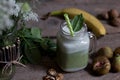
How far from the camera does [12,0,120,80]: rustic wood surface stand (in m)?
0.83

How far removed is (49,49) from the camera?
2.87 feet

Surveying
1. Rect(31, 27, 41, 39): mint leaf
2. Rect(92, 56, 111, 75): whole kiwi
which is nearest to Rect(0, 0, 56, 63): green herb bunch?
Rect(31, 27, 41, 39): mint leaf

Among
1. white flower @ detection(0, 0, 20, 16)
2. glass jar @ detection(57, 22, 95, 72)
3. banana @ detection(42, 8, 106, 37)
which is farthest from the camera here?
banana @ detection(42, 8, 106, 37)

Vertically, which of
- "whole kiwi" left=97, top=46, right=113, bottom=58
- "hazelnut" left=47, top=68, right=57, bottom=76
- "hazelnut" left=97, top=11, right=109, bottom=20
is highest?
"hazelnut" left=97, top=11, right=109, bottom=20

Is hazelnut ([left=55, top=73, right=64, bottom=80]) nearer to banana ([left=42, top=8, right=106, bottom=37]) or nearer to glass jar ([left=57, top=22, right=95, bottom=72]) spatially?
glass jar ([left=57, top=22, right=95, bottom=72])

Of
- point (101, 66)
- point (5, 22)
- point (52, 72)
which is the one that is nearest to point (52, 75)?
point (52, 72)

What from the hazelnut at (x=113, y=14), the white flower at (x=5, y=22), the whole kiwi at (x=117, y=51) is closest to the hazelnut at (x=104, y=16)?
the hazelnut at (x=113, y=14)

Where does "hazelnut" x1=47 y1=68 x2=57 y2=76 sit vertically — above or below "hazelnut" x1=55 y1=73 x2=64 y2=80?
above

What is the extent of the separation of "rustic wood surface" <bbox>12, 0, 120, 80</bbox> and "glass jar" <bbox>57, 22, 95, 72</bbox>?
0.02m

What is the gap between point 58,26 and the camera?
3.19 ft

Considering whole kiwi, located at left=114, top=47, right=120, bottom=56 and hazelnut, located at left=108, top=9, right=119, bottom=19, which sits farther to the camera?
hazelnut, located at left=108, top=9, right=119, bottom=19

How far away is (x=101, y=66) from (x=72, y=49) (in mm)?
87

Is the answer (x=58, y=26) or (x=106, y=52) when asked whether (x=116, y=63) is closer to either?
(x=106, y=52)

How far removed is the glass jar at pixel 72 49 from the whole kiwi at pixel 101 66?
30 millimetres
